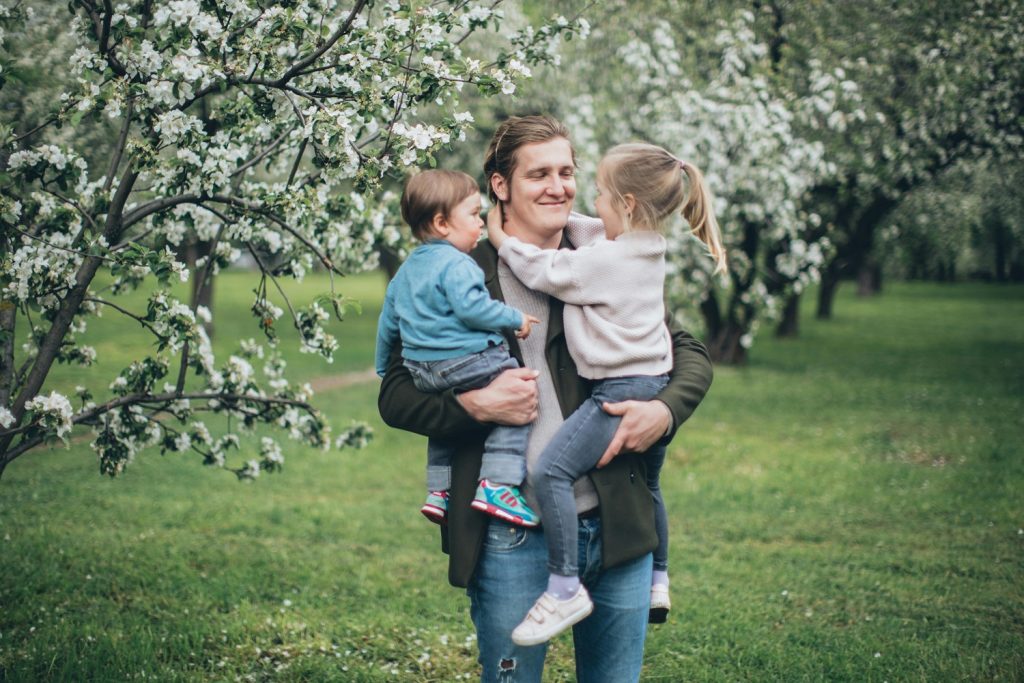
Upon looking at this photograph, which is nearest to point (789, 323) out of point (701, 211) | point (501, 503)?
point (701, 211)

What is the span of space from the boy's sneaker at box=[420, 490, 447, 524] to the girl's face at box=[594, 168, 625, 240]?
1048mm

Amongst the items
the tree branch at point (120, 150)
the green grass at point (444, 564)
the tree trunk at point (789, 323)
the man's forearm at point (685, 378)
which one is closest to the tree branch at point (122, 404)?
the tree branch at point (120, 150)

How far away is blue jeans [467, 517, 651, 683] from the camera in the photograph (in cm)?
300

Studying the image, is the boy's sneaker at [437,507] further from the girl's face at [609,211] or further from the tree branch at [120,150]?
the tree branch at [120,150]

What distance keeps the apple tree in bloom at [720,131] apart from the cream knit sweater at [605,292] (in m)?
10.9

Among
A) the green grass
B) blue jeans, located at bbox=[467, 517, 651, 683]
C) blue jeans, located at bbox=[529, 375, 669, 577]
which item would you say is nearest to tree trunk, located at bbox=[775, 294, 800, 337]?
the green grass

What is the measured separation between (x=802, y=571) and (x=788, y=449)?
444 centimetres

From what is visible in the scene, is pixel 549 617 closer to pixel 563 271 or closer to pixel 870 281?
pixel 563 271

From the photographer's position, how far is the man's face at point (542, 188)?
3.11 metres

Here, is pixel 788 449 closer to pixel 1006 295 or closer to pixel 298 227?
pixel 298 227

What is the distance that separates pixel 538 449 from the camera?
3.04 metres

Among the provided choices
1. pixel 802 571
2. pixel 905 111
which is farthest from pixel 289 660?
pixel 905 111

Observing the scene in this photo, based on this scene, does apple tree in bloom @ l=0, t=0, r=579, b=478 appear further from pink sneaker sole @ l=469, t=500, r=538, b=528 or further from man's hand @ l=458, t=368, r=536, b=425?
pink sneaker sole @ l=469, t=500, r=538, b=528

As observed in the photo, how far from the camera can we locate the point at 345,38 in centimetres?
446
